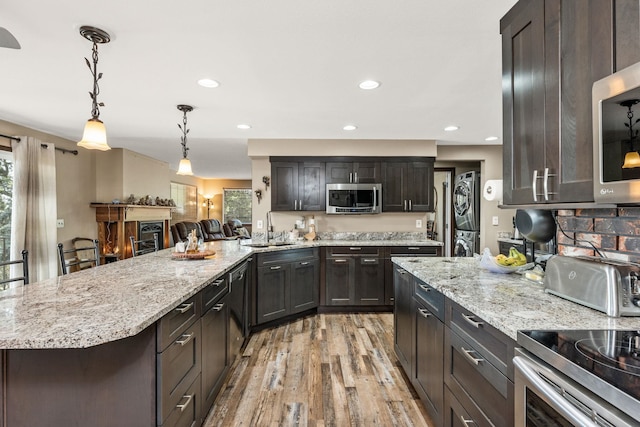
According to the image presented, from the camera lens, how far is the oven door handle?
829mm

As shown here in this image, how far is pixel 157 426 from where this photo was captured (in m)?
1.37

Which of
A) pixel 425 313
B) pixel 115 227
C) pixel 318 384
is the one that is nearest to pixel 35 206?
pixel 115 227

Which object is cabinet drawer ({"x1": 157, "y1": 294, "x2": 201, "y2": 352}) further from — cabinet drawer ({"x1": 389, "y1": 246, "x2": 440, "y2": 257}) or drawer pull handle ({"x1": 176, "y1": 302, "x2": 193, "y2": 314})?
cabinet drawer ({"x1": 389, "y1": 246, "x2": 440, "y2": 257})

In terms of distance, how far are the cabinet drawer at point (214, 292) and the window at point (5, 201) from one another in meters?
3.36

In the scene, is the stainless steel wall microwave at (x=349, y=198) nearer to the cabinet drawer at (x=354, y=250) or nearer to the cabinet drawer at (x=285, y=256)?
the cabinet drawer at (x=354, y=250)

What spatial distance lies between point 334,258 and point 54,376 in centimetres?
335

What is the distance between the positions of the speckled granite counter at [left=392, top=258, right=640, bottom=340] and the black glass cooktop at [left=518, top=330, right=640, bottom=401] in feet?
0.28

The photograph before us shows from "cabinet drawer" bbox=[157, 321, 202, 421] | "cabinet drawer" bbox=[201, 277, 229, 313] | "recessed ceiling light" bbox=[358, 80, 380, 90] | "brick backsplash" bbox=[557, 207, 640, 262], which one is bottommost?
"cabinet drawer" bbox=[157, 321, 202, 421]

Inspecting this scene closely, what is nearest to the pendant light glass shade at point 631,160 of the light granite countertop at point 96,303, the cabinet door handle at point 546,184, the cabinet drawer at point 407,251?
the cabinet door handle at point 546,184

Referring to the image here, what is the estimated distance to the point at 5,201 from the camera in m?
3.99

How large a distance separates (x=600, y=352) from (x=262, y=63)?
2.29m

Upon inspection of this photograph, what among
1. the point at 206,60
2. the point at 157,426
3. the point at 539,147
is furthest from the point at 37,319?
the point at 539,147

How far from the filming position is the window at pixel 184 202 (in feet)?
30.2

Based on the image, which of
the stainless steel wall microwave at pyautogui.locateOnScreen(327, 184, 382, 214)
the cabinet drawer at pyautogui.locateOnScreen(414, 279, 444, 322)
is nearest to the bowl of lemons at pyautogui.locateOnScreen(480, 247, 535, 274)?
the cabinet drawer at pyautogui.locateOnScreen(414, 279, 444, 322)
